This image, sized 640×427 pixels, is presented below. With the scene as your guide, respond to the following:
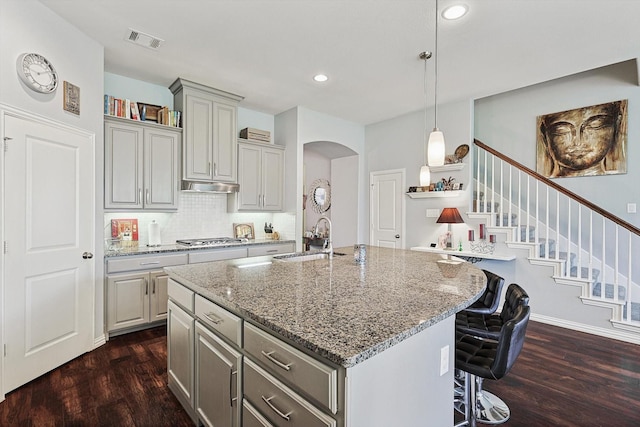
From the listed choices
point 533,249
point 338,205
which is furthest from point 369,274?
point 338,205

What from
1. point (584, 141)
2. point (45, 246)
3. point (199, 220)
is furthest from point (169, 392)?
point (584, 141)

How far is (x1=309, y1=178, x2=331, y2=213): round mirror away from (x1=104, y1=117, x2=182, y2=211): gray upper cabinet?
3.93 metres

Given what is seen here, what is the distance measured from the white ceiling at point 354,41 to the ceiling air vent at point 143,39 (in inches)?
2.1

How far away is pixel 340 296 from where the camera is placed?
148 cm

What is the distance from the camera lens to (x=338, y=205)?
20.6 ft

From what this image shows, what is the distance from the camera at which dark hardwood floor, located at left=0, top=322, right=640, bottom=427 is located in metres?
A: 1.97

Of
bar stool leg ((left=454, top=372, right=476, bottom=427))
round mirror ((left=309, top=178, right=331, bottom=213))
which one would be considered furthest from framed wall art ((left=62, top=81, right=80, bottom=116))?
round mirror ((left=309, top=178, right=331, bottom=213))

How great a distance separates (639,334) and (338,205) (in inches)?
175

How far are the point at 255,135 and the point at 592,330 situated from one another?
476cm

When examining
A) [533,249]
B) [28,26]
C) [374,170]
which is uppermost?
[28,26]

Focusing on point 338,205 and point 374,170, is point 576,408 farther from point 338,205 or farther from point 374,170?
point 338,205

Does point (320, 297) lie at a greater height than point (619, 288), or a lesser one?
greater

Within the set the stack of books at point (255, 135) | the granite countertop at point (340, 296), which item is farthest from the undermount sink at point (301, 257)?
the stack of books at point (255, 135)

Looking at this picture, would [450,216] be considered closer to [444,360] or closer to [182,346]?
[444,360]
